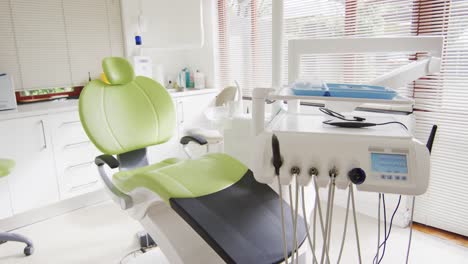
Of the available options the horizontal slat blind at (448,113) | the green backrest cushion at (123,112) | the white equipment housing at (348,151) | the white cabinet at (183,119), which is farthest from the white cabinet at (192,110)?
the white equipment housing at (348,151)

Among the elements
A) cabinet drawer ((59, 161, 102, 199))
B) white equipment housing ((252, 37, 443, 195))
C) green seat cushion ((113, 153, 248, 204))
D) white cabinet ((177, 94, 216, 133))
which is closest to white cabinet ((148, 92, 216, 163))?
white cabinet ((177, 94, 216, 133))

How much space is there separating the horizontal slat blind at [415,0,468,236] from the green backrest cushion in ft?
5.28

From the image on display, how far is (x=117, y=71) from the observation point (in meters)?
1.88

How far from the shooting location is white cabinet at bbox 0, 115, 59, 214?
7.03ft

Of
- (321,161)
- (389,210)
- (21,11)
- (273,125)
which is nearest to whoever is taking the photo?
(321,161)

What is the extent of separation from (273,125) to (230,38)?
2426 mm

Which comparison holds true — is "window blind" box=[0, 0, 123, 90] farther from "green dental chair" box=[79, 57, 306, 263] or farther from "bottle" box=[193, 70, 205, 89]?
"green dental chair" box=[79, 57, 306, 263]

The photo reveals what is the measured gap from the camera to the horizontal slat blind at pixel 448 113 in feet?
6.34

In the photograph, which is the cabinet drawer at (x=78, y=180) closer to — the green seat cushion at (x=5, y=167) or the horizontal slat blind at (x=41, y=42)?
the green seat cushion at (x=5, y=167)

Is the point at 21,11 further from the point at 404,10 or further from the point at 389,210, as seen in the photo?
the point at 389,210

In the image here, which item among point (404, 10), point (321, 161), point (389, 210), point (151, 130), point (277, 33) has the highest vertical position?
point (404, 10)

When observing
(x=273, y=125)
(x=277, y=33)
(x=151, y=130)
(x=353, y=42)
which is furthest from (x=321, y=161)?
(x=151, y=130)

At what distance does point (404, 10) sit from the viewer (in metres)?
2.11

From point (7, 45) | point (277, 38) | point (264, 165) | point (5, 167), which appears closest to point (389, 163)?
point (264, 165)
